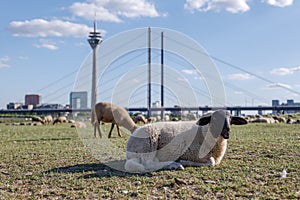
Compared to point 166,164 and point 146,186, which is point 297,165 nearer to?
point 166,164

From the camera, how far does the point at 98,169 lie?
25.2 ft

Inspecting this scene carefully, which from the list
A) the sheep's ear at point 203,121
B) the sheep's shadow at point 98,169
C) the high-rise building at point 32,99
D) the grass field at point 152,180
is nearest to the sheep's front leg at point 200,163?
the grass field at point 152,180

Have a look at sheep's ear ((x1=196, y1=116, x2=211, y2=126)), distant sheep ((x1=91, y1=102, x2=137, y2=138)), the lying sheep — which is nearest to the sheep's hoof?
the lying sheep

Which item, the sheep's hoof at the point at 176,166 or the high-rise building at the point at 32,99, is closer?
the sheep's hoof at the point at 176,166

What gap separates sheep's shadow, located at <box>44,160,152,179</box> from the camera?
6.98 meters

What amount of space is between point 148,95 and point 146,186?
2178 cm

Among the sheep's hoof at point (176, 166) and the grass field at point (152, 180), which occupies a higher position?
the sheep's hoof at point (176, 166)

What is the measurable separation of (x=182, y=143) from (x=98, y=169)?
189cm

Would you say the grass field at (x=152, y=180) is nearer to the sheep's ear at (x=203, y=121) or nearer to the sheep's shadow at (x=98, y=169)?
the sheep's shadow at (x=98, y=169)

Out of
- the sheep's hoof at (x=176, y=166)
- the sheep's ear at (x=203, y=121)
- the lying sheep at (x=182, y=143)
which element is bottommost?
the sheep's hoof at (x=176, y=166)

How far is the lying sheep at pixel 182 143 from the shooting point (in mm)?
7727

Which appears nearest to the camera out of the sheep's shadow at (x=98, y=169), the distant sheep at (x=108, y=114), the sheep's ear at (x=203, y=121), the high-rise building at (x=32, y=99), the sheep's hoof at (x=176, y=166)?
the sheep's shadow at (x=98, y=169)

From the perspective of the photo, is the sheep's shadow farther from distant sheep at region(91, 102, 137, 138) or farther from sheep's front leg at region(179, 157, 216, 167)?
distant sheep at region(91, 102, 137, 138)

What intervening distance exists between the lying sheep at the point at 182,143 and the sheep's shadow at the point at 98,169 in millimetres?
408
